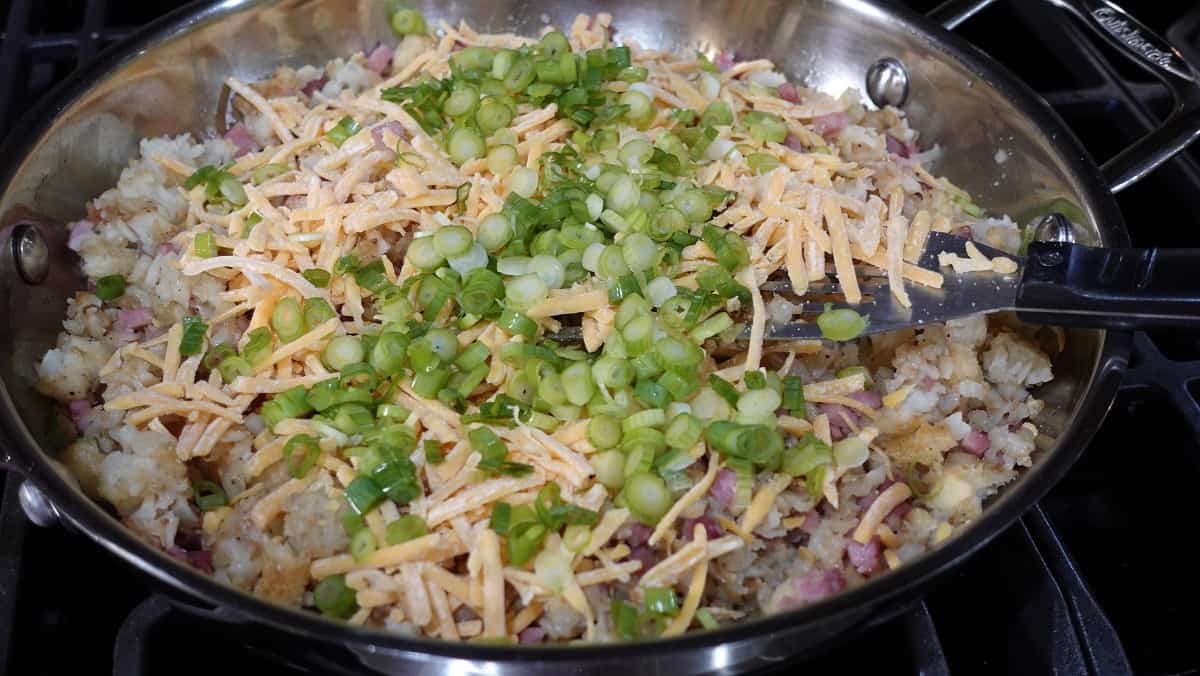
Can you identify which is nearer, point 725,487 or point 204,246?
point 725,487

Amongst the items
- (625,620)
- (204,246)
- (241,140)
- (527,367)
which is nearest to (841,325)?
(527,367)

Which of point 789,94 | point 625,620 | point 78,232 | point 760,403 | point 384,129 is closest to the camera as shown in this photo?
point 625,620

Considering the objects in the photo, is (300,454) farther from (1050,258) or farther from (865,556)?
(1050,258)

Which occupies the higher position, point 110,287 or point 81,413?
point 110,287

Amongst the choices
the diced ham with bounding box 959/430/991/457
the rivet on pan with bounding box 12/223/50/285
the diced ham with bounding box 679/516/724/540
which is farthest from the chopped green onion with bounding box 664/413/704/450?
the rivet on pan with bounding box 12/223/50/285

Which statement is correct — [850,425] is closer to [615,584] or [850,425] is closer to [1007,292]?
[1007,292]

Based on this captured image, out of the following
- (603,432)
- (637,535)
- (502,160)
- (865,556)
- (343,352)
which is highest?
(502,160)

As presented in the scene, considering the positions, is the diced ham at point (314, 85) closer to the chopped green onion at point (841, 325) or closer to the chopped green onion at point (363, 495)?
the chopped green onion at point (363, 495)
